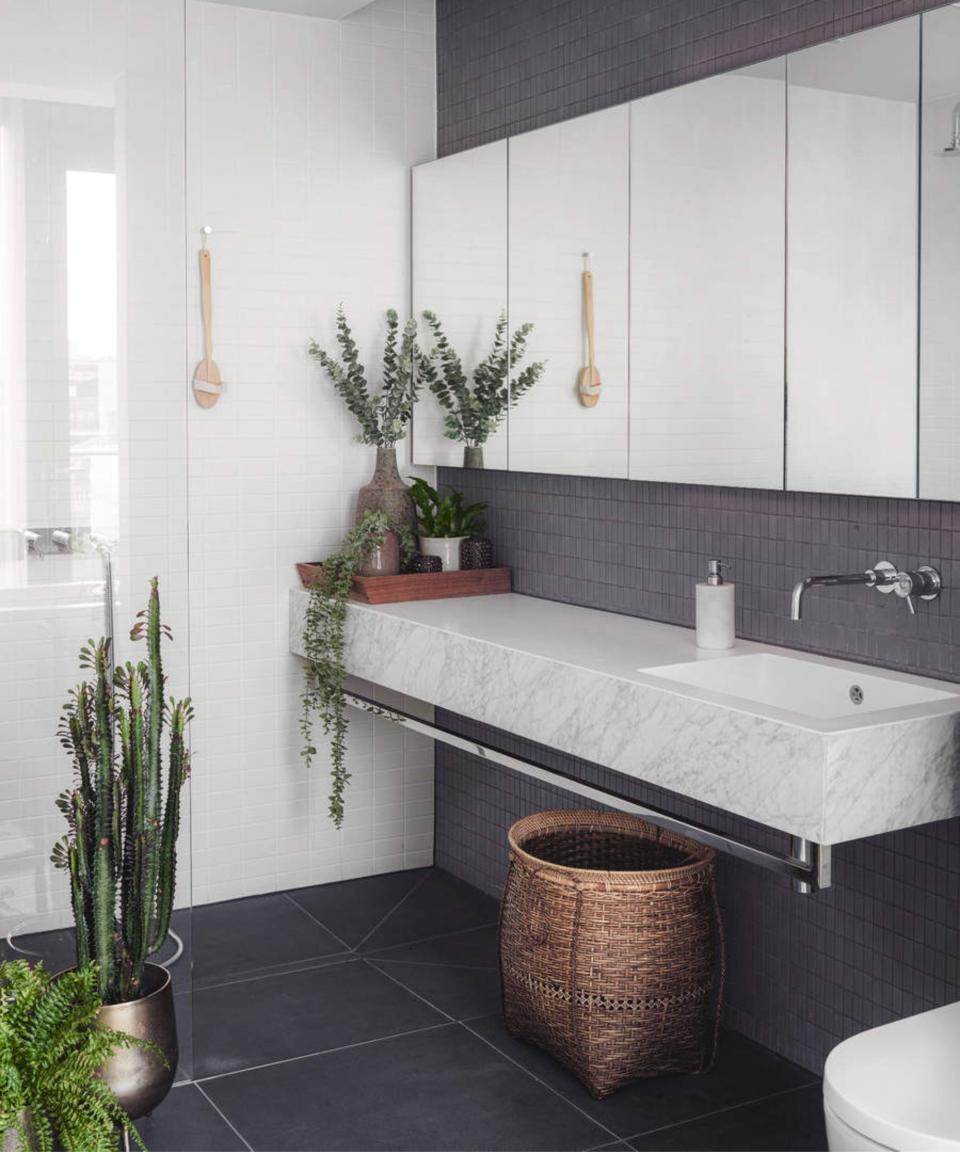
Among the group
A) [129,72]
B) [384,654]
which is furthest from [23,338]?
[384,654]

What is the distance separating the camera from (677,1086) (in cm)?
282

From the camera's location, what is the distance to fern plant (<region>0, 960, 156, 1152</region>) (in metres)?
2.06

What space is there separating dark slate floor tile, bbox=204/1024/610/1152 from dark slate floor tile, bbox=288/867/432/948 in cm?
72

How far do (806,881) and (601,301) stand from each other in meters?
1.55

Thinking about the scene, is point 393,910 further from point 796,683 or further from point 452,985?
point 796,683

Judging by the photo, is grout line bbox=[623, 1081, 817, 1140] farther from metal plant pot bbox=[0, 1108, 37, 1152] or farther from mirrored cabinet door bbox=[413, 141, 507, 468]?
mirrored cabinet door bbox=[413, 141, 507, 468]

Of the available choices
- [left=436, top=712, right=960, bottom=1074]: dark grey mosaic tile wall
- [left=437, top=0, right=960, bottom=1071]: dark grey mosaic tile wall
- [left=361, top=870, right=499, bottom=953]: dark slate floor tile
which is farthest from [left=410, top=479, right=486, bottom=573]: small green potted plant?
[left=361, top=870, right=499, bottom=953]: dark slate floor tile

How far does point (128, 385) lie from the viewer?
263 centimetres

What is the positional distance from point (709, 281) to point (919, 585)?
802mm

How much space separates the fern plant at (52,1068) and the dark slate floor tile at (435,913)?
1448mm

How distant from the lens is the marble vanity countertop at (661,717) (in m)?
2.18

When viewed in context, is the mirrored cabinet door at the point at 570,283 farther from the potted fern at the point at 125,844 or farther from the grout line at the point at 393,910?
the grout line at the point at 393,910

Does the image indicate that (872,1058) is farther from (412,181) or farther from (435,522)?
(412,181)

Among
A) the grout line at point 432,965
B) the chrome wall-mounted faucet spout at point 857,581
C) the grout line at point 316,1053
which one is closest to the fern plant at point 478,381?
the chrome wall-mounted faucet spout at point 857,581
